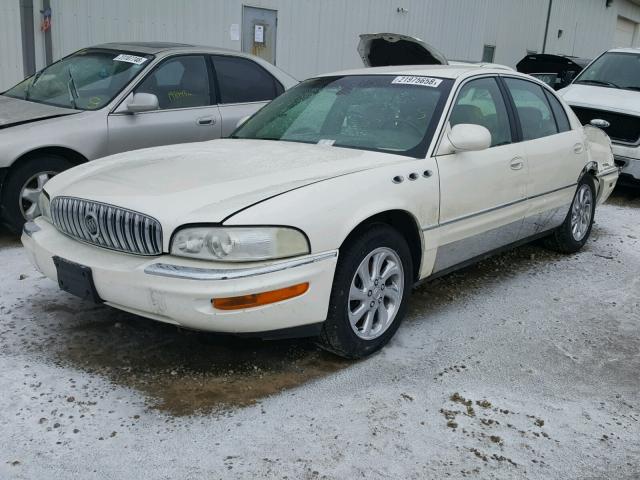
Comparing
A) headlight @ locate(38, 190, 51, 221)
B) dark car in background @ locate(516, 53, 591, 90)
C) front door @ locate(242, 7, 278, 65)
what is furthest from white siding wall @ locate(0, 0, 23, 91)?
dark car in background @ locate(516, 53, 591, 90)

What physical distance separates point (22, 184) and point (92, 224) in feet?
6.79

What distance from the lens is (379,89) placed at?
434 cm

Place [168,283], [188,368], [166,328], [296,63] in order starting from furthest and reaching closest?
[296,63], [166,328], [188,368], [168,283]

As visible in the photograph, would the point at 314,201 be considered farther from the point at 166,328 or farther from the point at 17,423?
the point at 17,423

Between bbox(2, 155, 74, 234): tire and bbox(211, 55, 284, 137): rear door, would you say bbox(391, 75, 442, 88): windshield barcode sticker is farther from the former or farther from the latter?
bbox(2, 155, 74, 234): tire

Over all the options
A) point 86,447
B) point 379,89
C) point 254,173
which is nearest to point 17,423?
point 86,447

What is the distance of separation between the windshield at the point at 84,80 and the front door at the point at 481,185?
2960 millimetres

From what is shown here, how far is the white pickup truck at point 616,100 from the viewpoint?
8.02 m

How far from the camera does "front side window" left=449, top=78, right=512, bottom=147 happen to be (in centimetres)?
425

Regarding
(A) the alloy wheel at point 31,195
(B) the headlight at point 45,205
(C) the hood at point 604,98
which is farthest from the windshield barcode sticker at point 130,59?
(C) the hood at point 604,98

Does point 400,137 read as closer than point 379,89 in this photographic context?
Yes

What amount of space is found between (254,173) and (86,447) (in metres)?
1.50

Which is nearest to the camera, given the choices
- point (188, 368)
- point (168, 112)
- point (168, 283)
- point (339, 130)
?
point (168, 283)

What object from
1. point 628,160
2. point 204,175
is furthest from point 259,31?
point 204,175
